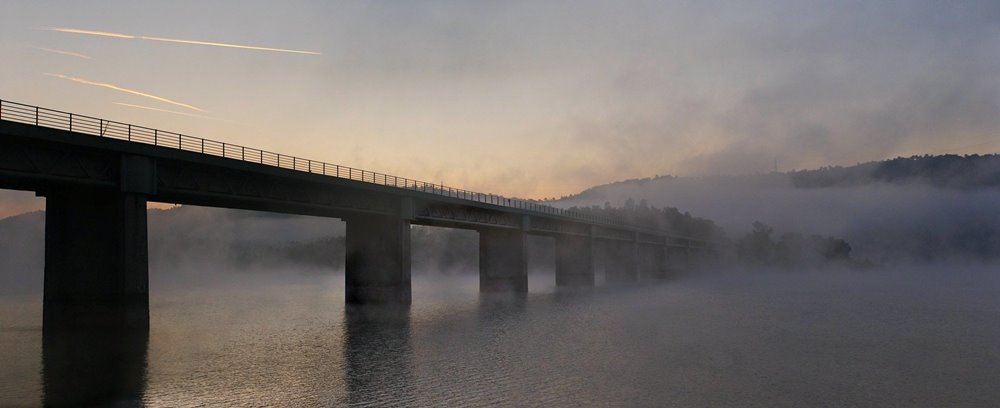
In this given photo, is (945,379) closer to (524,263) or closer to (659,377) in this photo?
(659,377)

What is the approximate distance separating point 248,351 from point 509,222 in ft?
212

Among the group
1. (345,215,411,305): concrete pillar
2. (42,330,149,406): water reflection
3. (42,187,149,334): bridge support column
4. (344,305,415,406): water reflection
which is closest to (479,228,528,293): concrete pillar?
(345,215,411,305): concrete pillar

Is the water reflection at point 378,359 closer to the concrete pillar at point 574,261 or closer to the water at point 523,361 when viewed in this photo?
the water at point 523,361

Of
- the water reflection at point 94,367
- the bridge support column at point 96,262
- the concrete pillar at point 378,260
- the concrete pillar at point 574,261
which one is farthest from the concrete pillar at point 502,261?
the water reflection at point 94,367

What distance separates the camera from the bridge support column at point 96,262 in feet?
148

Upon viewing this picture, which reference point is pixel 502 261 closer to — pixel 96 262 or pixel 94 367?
pixel 96 262

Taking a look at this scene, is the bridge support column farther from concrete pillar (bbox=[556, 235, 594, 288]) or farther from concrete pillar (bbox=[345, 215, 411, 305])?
concrete pillar (bbox=[556, 235, 594, 288])

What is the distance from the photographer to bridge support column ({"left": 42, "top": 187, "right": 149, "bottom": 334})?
148 ft

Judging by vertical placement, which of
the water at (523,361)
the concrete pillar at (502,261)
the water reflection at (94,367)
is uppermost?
the concrete pillar at (502,261)

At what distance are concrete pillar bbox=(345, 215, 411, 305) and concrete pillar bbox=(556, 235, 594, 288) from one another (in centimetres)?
5463

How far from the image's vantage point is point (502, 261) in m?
106

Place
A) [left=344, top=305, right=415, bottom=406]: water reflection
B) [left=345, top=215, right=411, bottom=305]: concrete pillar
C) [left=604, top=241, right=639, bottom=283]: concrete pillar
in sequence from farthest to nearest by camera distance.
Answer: [left=604, top=241, right=639, bottom=283]: concrete pillar < [left=345, top=215, right=411, bottom=305]: concrete pillar < [left=344, top=305, right=415, bottom=406]: water reflection

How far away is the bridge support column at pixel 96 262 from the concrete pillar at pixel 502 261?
60474 mm

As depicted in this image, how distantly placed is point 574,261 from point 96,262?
9221cm
